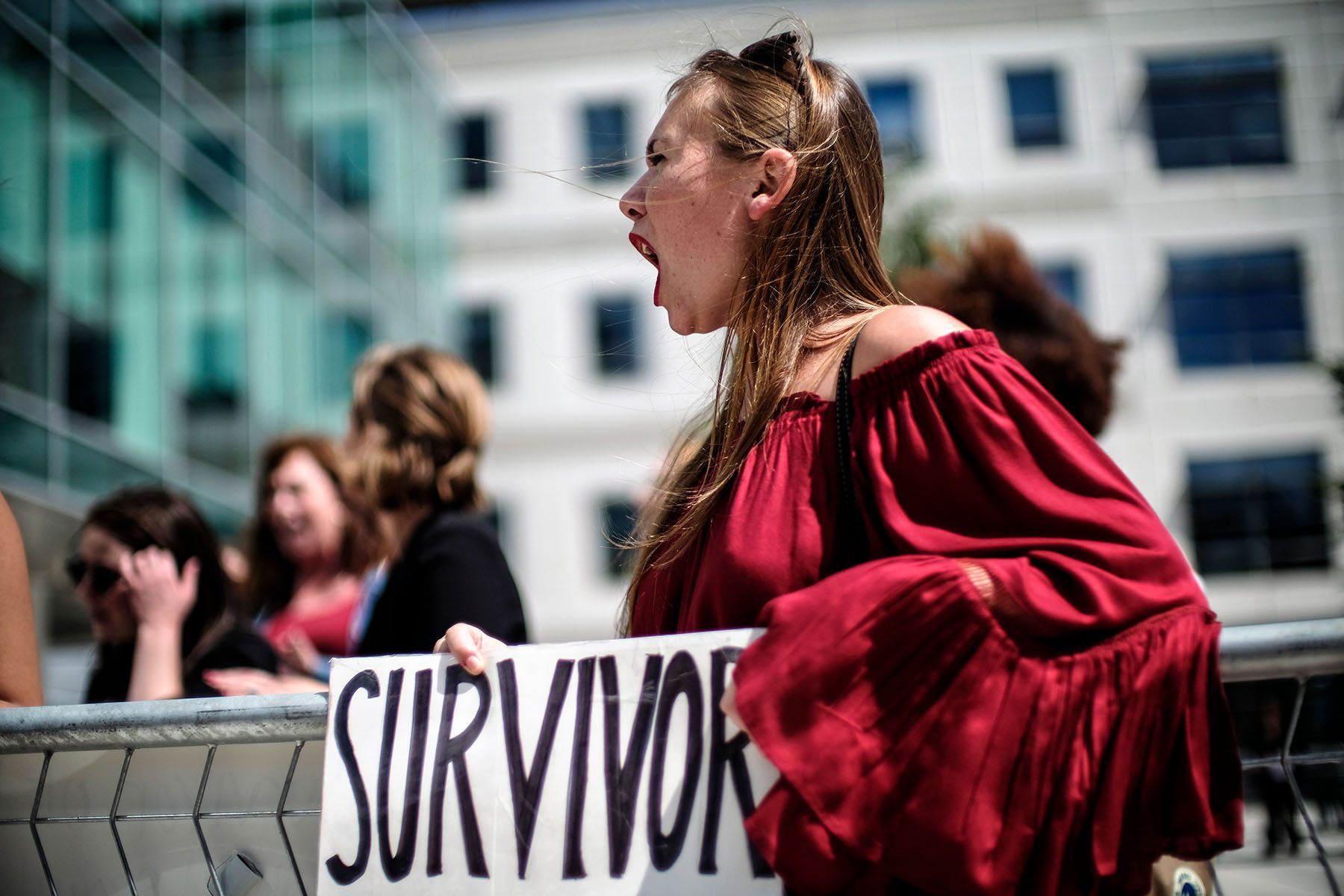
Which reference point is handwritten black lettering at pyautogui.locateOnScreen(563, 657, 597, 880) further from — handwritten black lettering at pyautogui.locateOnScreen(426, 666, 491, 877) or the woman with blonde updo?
the woman with blonde updo

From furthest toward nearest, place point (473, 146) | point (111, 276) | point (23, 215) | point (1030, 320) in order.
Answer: point (473, 146) → point (111, 276) → point (23, 215) → point (1030, 320)

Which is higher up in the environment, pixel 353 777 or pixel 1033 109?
pixel 1033 109

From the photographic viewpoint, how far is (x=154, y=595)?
3402mm

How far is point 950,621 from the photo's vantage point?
1437 mm

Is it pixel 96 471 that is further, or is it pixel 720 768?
pixel 96 471

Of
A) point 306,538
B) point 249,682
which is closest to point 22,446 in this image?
point 306,538

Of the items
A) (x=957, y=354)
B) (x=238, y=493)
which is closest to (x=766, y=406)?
(x=957, y=354)

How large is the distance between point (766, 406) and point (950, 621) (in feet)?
1.45

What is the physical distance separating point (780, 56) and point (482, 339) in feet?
64.1

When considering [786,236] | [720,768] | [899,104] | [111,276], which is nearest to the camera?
[720,768]

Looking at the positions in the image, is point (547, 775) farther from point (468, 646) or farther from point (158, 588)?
point (158, 588)

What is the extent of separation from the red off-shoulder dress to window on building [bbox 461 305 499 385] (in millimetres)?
19698

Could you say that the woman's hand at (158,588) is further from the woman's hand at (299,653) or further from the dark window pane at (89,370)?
the dark window pane at (89,370)

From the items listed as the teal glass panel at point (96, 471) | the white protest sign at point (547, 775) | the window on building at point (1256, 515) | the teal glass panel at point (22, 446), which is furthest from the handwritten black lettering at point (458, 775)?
the window on building at point (1256, 515)
